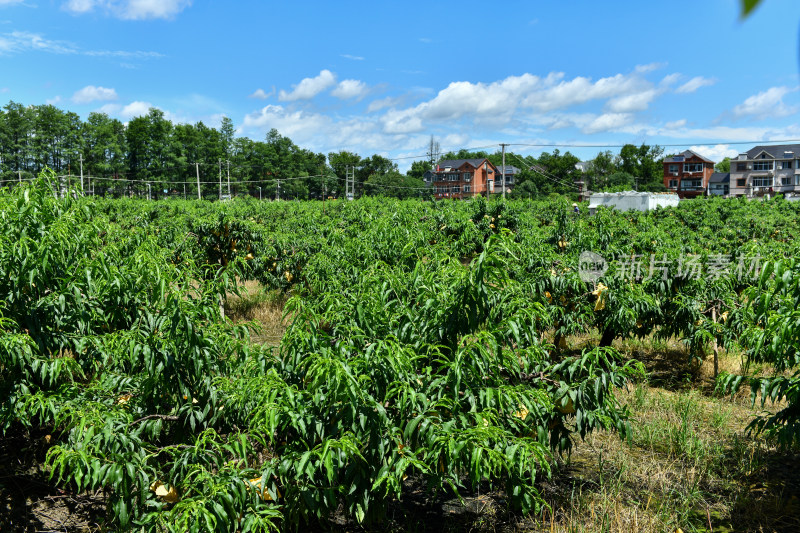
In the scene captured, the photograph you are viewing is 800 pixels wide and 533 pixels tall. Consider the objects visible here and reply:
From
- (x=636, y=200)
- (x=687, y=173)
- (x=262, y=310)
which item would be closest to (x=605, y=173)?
(x=687, y=173)

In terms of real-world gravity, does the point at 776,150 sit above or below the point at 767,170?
above

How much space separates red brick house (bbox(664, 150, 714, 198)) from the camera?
263 feet

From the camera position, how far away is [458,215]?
13.3m

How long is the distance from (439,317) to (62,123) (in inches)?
3086

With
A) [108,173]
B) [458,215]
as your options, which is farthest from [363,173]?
[458,215]

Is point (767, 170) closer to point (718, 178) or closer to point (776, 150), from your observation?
point (776, 150)

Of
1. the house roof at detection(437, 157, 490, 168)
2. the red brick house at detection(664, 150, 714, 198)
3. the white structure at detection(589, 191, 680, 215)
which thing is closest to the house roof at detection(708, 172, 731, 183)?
the red brick house at detection(664, 150, 714, 198)

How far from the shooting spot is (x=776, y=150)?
76.6 metres

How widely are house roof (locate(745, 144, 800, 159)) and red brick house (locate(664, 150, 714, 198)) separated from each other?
506 centimetres

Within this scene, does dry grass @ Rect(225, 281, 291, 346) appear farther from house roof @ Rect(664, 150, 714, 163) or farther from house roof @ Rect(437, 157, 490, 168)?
house roof @ Rect(664, 150, 714, 163)

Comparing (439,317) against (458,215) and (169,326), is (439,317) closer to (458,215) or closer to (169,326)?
(169,326)
